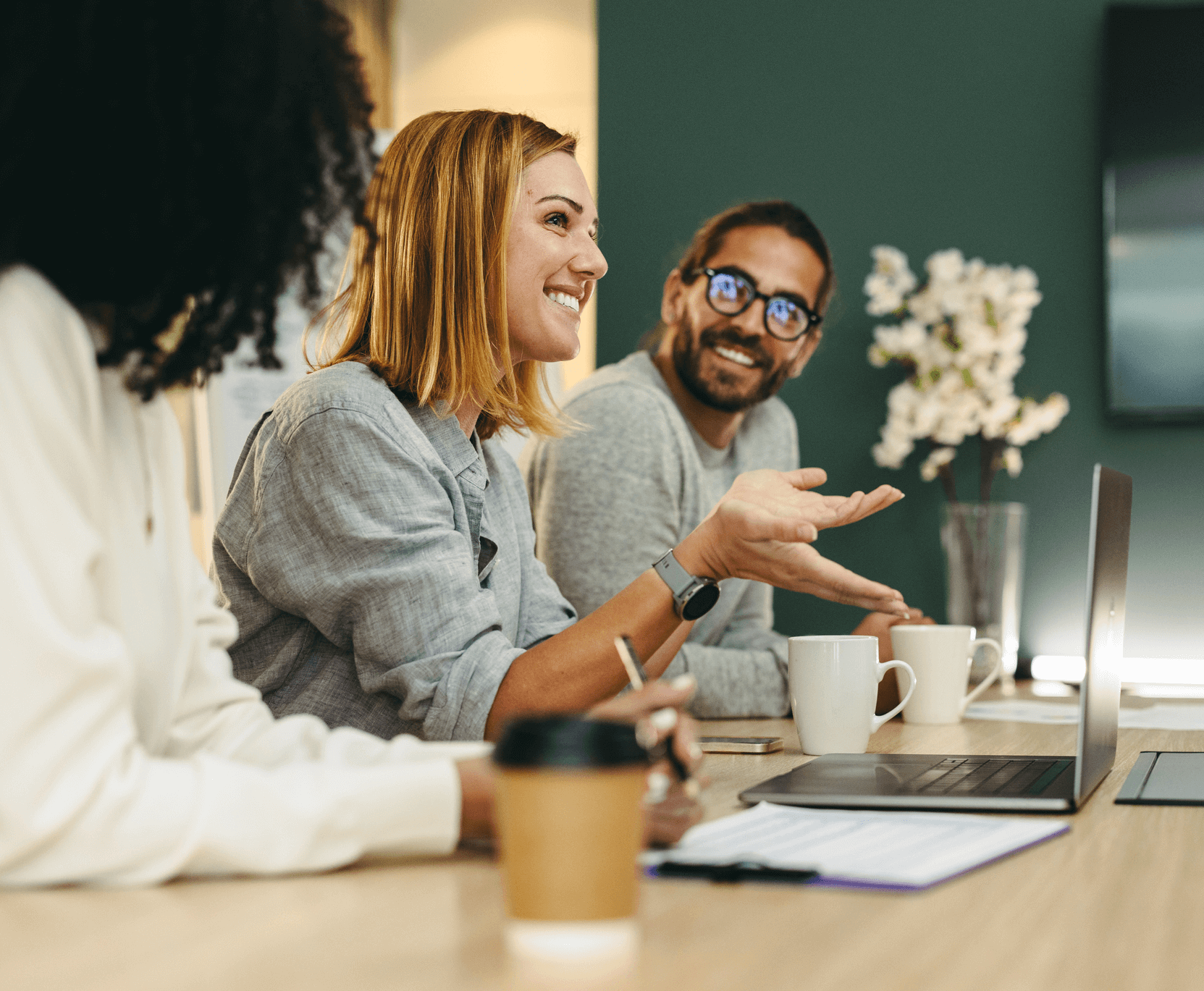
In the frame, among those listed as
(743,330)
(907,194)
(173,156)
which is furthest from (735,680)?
(907,194)

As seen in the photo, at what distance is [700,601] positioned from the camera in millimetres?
1355

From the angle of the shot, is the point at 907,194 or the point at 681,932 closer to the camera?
the point at 681,932

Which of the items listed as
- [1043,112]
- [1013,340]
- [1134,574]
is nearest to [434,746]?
[1013,340]

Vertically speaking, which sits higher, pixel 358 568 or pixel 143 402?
pixel 143 402

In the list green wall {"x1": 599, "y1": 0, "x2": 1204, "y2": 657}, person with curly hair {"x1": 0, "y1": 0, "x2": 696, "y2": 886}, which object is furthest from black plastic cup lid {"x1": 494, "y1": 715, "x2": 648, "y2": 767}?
green wall {"x1": 599, "y1": 0, "x2": 1204, "y2": 657}

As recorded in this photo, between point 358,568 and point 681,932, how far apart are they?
2.32 feet

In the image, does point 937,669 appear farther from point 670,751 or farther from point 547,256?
point 670,751

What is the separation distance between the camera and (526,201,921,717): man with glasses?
1.84m

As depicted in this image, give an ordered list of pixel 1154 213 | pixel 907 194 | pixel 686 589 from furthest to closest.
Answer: pixel 907 194
pixel 1154 213
pixel 686 589

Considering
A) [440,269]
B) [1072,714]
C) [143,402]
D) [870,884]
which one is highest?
[440,269]

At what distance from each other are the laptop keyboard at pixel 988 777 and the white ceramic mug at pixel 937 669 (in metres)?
0.39

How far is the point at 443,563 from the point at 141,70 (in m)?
0.62

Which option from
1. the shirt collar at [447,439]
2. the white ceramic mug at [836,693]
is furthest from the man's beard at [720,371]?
the white ceramic mug at [836,693]

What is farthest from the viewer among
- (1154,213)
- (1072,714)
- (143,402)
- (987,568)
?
(1154,213)
